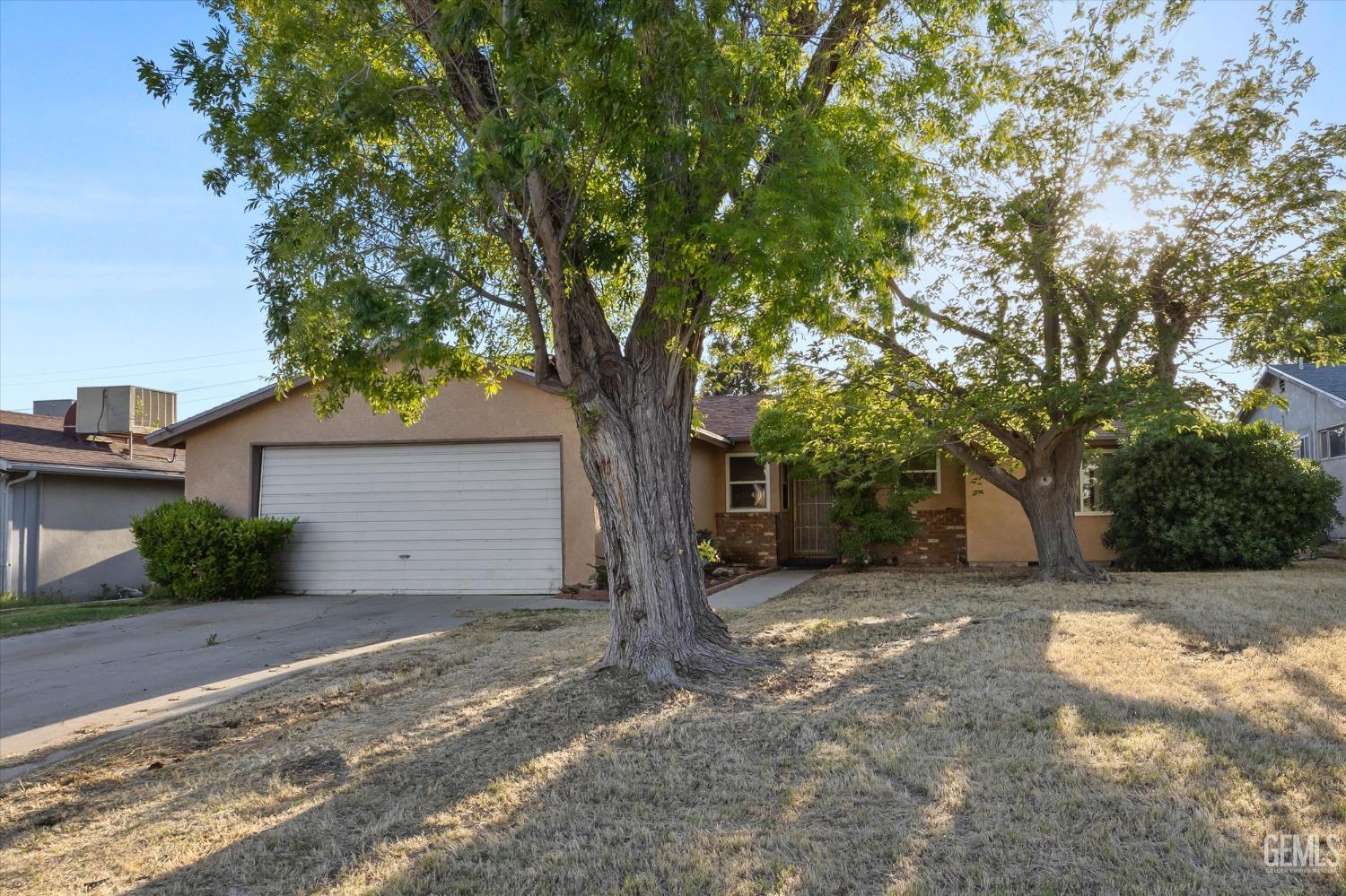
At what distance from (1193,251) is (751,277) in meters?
8.77

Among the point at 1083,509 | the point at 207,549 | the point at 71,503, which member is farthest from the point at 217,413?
the point at 1083,509

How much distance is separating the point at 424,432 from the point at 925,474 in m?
9.97

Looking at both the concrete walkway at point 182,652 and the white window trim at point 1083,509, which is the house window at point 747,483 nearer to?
the concrete walkway at point 182,652

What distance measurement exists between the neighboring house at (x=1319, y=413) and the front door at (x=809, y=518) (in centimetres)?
985

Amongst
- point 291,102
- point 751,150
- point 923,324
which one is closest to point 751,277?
point 751,150

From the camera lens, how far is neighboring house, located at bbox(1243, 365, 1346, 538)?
68.3 ft

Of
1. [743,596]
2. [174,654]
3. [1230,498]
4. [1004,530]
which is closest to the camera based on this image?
[174,654]

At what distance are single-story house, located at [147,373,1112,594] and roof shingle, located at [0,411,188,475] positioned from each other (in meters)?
2.40

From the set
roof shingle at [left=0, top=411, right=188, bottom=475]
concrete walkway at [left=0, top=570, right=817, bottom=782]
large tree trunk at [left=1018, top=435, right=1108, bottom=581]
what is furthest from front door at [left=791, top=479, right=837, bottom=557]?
roof shingle at [left=0, top=411, right=188, bottom=475]

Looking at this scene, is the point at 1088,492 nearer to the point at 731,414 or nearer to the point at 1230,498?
the point at 1230,498

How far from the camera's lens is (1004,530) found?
695 inches

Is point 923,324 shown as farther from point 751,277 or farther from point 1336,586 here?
point 751,277

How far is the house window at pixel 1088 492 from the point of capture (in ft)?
58.4

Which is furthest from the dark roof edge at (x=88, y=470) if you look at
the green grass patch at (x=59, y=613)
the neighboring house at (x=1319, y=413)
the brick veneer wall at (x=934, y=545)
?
the neighboring house at (x=1319, y=413)
